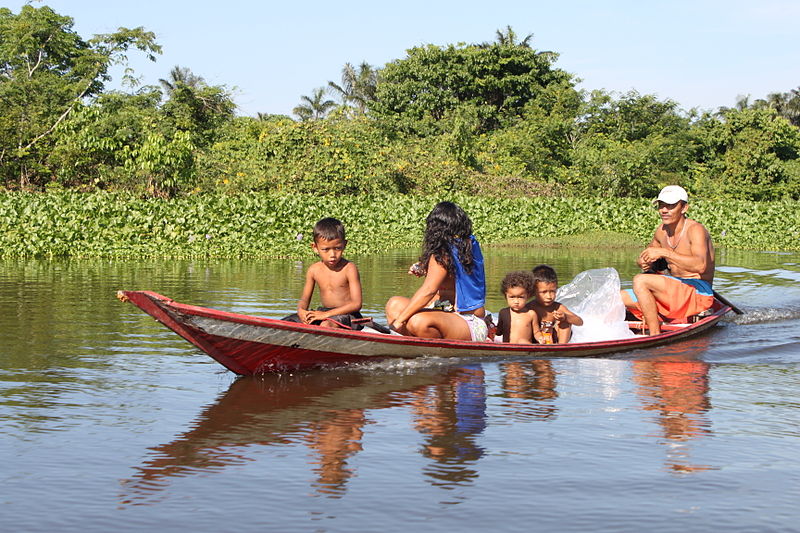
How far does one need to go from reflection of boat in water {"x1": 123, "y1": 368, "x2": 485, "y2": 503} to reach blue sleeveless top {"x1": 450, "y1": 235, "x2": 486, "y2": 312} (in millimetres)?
490

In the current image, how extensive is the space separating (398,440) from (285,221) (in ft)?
53.7

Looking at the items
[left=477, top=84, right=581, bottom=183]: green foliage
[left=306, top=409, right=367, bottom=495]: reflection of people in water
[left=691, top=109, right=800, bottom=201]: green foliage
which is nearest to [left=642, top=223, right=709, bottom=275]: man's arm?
[left=306, top=409, right=367, bottom=495]: reflection of people in water

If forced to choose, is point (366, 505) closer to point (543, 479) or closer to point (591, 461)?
point (543, 479)

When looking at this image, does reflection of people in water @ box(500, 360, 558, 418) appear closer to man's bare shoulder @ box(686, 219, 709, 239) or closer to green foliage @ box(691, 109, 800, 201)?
man's bare shoulder @ box(686, 219, 709, 239)

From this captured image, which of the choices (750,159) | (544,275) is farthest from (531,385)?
(750,159)

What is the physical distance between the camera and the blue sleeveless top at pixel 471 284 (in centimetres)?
668

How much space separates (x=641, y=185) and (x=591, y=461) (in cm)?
2858

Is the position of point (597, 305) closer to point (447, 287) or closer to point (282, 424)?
point (447, 287)

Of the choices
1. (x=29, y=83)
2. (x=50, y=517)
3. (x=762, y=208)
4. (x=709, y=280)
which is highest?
(x=29, y=83)

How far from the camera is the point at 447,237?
6.48 m

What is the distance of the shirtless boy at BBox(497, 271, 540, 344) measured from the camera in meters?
7.00

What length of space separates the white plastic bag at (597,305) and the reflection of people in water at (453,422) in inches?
57.0

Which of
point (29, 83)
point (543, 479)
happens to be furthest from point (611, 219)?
point (543, 479)

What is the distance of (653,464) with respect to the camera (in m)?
4.38
